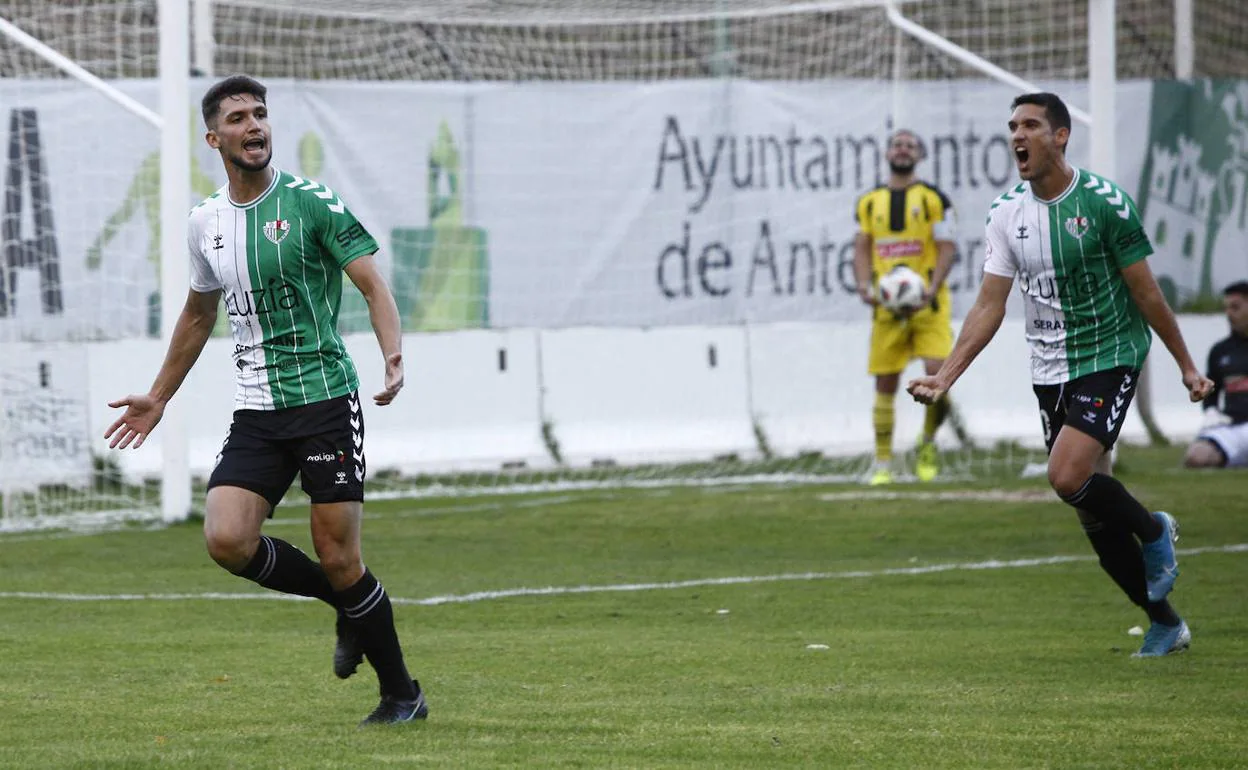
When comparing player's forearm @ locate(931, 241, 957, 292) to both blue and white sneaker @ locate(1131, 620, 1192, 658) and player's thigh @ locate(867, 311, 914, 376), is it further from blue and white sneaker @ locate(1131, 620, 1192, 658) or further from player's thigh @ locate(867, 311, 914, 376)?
blue and white sneaker @ locate(1131, 620, 1192, 658)

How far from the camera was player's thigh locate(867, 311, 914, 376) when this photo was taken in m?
15.5

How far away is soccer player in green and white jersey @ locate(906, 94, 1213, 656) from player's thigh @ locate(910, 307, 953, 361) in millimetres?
6850

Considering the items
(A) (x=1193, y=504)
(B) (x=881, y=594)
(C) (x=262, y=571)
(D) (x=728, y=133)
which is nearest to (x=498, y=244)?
(D) (x=728, y=133)

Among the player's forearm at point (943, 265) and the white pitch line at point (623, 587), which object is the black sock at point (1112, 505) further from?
the player's forearm at point (943, 265)

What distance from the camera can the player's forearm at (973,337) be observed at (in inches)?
323

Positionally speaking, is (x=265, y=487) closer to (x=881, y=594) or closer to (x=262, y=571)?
(x=262, y=571)

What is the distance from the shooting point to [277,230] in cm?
680

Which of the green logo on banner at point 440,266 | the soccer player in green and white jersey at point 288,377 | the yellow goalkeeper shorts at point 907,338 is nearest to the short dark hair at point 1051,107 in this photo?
the soccer player in green and white jersey at point 288,377

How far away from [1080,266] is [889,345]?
714 cm

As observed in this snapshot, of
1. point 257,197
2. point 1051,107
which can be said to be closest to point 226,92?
point 257,197

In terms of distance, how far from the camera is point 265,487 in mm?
6797

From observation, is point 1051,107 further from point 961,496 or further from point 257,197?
point 961,496

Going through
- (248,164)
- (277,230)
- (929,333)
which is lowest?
(929,333)

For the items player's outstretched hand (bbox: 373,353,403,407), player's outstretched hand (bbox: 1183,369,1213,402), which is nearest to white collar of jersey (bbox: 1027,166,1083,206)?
player's outstretched hand (bbox: 1183,369,1213,402)
